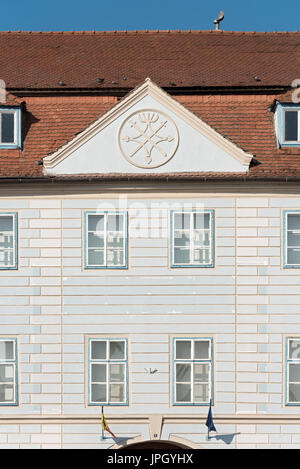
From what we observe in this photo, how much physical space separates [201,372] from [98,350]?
2550 millimetres

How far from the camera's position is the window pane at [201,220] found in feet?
47.4

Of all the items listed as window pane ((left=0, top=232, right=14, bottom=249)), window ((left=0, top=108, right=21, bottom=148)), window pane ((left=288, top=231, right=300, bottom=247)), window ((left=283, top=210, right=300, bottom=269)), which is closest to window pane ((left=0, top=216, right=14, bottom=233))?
window pane ((left=0, top=232, right=14, bottom=249))

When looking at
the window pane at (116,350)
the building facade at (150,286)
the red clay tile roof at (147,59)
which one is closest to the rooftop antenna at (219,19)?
the red clay tile roof at (147,59)

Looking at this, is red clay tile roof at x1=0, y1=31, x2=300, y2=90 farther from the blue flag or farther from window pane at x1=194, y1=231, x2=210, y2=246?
the blue flag

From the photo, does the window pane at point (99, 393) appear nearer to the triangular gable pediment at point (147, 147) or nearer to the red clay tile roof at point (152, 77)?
the red clay tile roof at point (152, 77)

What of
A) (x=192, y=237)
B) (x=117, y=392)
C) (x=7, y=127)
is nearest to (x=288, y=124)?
(x=192, y=237)

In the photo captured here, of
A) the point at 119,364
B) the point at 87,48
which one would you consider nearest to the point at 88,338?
the point at 119,364

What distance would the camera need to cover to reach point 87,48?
1706cm

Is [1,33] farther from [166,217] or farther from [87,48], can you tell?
[166,217]

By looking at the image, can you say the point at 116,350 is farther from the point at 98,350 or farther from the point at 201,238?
the point at 201,238

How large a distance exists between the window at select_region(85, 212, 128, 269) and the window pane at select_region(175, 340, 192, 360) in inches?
93.8

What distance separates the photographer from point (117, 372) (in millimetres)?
14391

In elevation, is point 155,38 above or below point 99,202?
above

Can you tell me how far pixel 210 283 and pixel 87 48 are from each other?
7.79m
